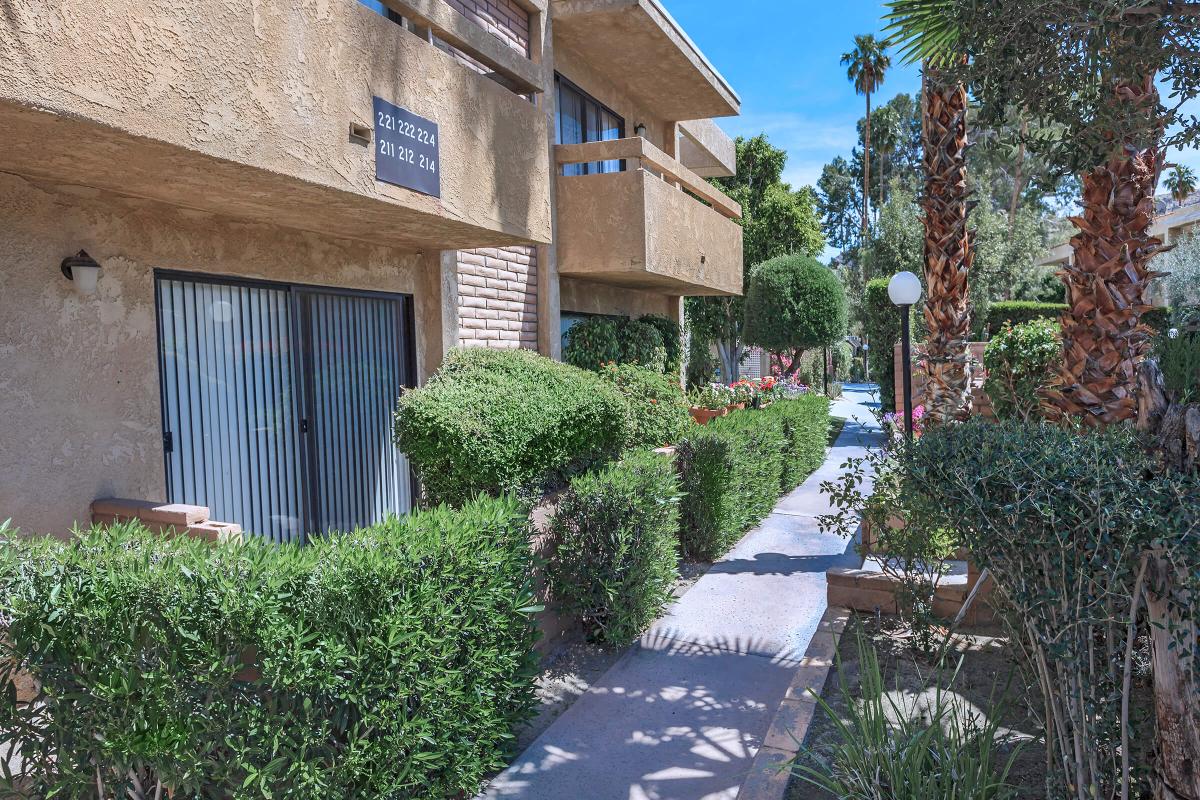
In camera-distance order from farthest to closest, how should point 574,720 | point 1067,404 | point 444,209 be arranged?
point 444,209
point 1067,404
point 574,720

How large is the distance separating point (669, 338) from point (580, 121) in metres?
3.65

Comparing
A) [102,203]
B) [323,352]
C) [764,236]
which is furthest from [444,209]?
[764,236]

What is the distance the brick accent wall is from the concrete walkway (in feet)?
11.5

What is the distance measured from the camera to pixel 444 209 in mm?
5879

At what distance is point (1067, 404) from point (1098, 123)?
1835 mm

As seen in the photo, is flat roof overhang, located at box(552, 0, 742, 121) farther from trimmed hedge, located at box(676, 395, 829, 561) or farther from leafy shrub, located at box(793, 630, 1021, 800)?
leafy shrub, located at box(793, 630, 1021, 800)

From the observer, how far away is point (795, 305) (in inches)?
827

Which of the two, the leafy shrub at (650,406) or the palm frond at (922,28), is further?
the leafy shrub at (650,406)

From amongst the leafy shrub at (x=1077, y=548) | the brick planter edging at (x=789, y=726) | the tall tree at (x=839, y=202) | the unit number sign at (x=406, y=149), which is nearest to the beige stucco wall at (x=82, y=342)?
the unit number sign at (x=406, y=149)

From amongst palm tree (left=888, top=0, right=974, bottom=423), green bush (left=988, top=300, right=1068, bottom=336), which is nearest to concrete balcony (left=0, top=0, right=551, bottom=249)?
palm tree (left=888, top=0, right=974, bottom=423)

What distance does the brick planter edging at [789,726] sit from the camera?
3.47 metres

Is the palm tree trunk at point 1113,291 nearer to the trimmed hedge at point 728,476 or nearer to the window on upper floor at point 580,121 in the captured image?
the trimmed hedge at point 728,476

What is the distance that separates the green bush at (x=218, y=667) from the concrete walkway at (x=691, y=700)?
0.95 meters

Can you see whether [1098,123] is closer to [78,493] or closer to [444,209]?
[444,209]
